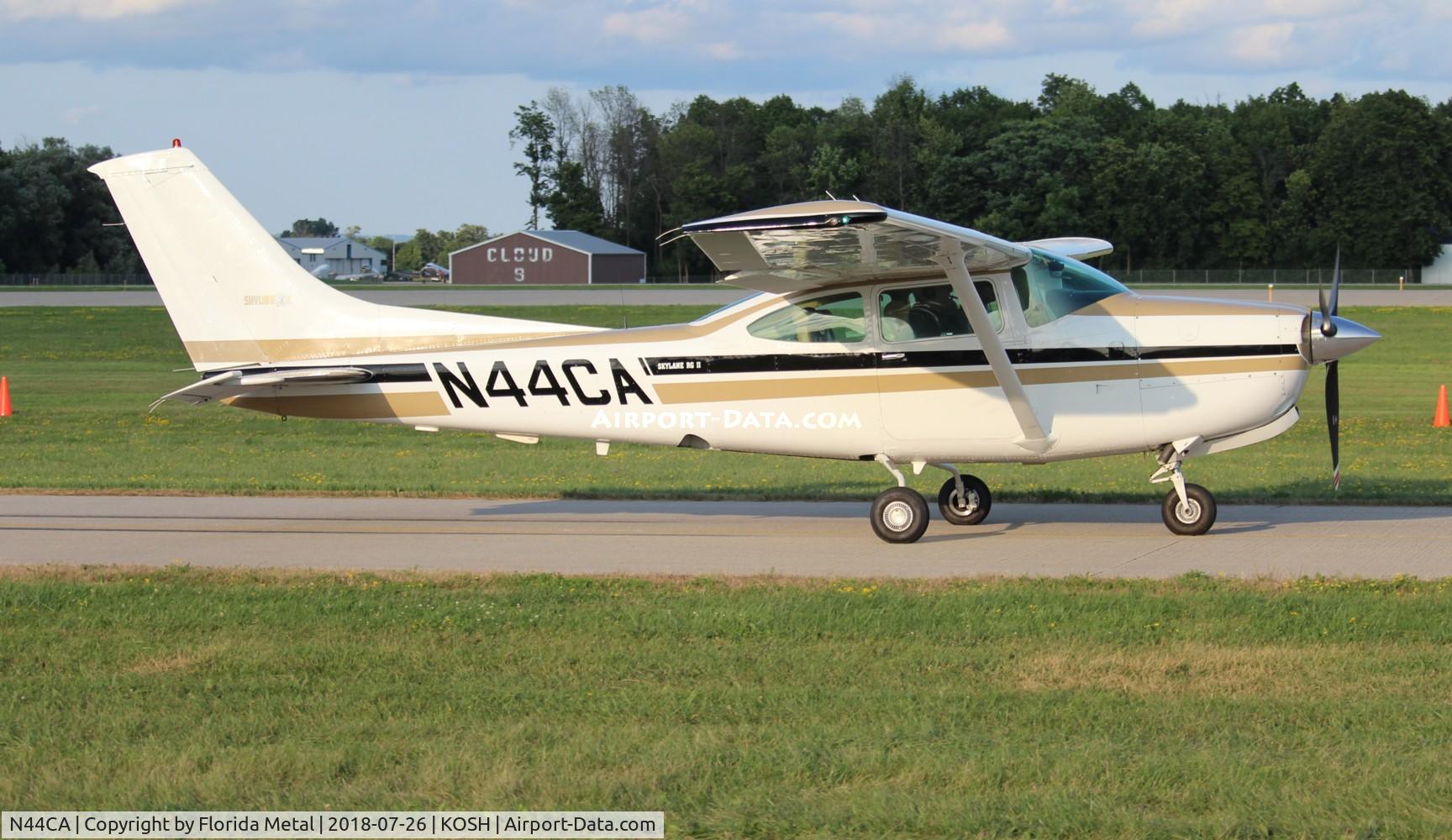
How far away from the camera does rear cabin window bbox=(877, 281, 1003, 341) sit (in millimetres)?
11664

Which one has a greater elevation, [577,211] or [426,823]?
[577,211]

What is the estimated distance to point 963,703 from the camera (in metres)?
6.70

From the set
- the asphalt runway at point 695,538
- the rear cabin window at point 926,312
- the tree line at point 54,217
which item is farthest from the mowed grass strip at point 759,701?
the tree line at point 54,217

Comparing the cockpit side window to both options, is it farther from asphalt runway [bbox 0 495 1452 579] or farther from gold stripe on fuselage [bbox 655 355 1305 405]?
asphalt runway [bbox 0 495 1452 579]

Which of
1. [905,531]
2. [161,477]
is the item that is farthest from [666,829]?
[161,477]

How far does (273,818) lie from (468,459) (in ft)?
44.7

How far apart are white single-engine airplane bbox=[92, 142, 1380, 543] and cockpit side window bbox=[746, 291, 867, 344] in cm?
2

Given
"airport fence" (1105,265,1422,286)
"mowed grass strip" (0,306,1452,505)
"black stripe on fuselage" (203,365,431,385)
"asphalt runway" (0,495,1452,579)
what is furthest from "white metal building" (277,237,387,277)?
"black stripe on fuselage" (203,365,431,385)

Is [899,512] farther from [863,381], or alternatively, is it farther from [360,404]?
[360,404]

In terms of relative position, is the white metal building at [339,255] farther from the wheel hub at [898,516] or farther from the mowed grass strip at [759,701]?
the mowed grass strip at [759,701]

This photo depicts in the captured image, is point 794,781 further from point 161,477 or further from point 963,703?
point 161,477

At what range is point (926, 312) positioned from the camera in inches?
464

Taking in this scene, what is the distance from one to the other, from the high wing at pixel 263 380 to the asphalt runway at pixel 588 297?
145ft

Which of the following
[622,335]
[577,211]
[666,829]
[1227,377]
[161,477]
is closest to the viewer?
[666,829]
